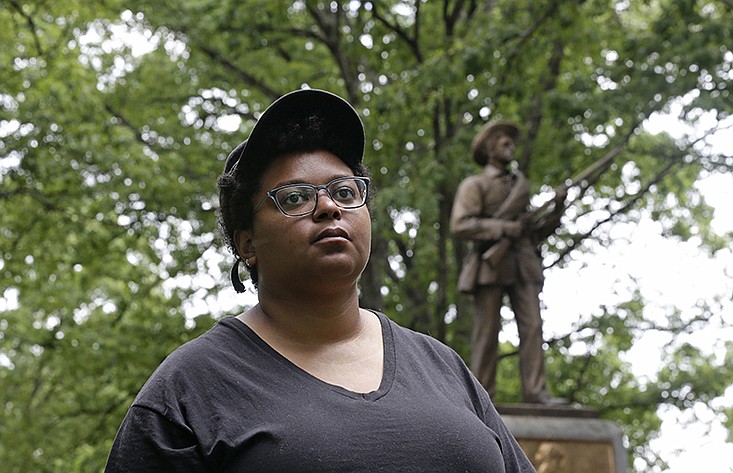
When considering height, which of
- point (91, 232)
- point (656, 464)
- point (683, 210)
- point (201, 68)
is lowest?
point (656, 464)

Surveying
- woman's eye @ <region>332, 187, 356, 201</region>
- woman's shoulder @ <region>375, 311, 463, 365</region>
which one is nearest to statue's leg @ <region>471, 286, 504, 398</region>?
woman's shoulder @ <region>375, 311, 463, 365</region>

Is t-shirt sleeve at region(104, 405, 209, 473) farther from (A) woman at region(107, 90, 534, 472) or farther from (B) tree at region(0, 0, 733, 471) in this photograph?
(B) tree at region(0, 0, 733, 471)

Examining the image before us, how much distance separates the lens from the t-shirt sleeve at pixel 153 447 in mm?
1781

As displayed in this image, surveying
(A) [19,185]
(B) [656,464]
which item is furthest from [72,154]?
(B) [656,464]

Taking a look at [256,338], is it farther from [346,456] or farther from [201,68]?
[201,68]

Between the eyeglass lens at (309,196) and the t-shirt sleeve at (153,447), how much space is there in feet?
1.46

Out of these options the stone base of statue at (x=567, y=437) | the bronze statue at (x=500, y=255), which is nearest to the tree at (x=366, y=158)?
the bronze statue at (x=500, y=255)

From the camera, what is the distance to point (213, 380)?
1886mm

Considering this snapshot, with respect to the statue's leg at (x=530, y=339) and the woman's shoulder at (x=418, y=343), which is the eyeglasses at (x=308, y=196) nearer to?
the woman's shoulder at (x=418, y=343)

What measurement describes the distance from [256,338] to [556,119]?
1134cm

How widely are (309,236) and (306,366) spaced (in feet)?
0.76

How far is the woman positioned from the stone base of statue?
21.5 feet

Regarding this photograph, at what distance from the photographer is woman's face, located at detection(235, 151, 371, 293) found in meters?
2.00

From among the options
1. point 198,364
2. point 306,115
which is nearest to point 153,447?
point 198,364
